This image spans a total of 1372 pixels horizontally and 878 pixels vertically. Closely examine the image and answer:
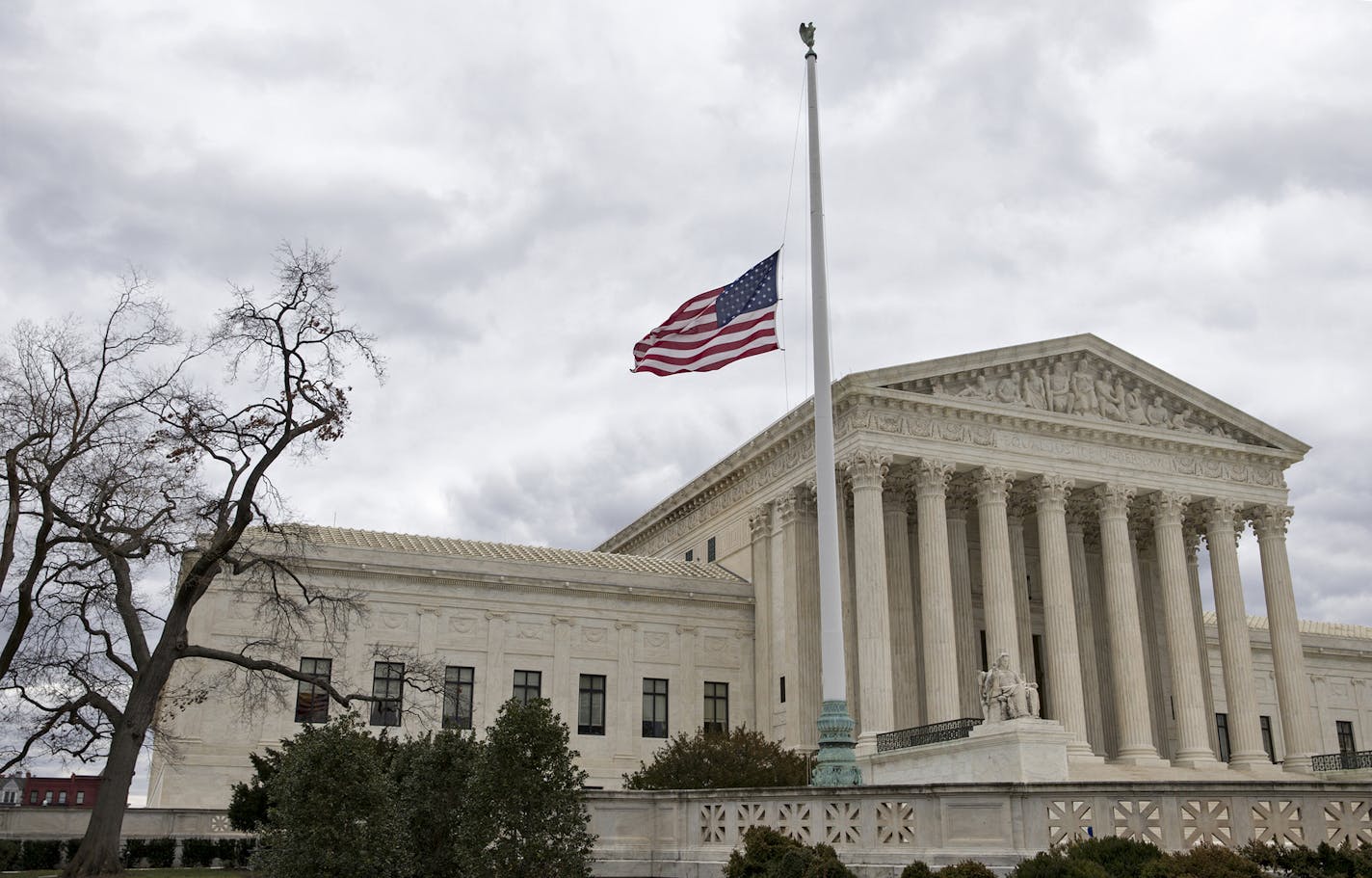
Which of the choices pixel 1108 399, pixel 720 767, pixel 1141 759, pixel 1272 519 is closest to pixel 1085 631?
pixel 1141 759

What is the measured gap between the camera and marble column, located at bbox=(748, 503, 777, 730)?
47344mm

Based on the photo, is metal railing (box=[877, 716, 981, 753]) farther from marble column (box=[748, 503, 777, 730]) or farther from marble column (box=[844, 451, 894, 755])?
marble column (box=[748, 503, 777, 730])

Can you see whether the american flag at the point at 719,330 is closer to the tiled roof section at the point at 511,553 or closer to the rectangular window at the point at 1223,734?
the tiled roof section at the point at 511,553

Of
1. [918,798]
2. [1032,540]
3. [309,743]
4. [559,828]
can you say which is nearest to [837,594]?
[918,798]

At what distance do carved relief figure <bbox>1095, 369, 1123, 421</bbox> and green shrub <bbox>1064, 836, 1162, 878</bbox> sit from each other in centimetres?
3431

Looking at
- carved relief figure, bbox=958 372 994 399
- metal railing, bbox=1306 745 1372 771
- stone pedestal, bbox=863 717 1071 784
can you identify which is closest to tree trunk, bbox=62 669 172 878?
stone pedestal, bbox=863 717 1071 784

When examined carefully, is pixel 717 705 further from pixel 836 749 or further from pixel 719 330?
pixel 836 749

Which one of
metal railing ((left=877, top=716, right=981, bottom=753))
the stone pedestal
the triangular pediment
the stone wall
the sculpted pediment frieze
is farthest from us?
the sculpted pediment frieze

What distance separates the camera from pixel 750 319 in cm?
2677

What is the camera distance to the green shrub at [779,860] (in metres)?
16.9

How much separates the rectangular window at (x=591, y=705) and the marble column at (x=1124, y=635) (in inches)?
739

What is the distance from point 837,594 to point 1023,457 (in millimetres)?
24247

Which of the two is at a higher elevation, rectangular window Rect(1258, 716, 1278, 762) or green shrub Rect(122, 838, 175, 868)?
rectangular window Rect(1258, 716, 1278, 762)

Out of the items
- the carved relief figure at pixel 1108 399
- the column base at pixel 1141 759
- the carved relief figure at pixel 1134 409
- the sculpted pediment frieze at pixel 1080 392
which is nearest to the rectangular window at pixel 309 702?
the sculpted pediment frieze at pixel 1080 392
